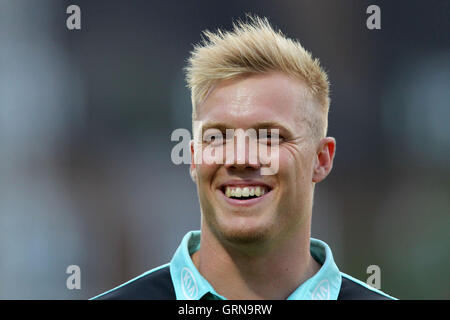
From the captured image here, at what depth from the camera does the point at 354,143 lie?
26.5 feet

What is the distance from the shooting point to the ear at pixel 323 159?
11.7ft

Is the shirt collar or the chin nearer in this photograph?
the chin

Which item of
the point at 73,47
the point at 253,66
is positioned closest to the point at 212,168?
the point at 253,66

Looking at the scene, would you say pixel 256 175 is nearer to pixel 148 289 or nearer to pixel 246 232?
pixel 246 232

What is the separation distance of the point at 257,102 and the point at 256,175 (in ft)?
1.32

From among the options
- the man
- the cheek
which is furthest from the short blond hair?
the cheek

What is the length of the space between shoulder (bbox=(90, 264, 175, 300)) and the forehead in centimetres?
105

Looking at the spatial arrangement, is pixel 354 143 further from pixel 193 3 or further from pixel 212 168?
pixel 212 168

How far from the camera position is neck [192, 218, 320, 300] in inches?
132

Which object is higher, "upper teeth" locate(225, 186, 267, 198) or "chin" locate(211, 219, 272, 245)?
"upper teeth" locate(225, 186, 267, 198)

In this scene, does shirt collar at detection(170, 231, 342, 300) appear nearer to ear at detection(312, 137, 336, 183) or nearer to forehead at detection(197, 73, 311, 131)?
ear at detection(312, 137, 336, 183)

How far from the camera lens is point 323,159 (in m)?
3.64

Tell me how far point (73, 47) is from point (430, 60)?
16.9 ft

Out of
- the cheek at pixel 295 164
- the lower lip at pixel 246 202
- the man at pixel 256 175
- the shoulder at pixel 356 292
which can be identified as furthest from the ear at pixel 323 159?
the shoulder at pixel 356 292
